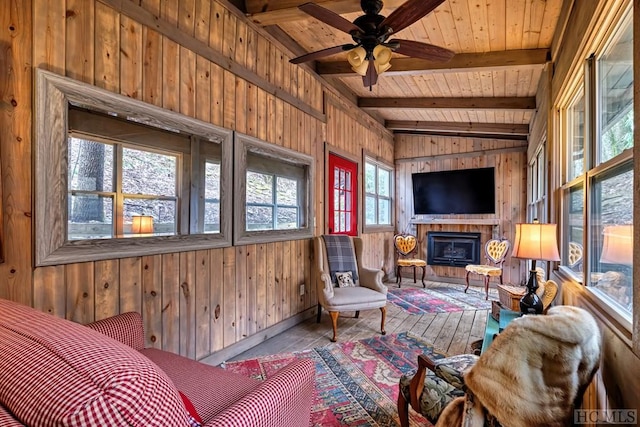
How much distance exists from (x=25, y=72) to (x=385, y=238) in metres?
5.54

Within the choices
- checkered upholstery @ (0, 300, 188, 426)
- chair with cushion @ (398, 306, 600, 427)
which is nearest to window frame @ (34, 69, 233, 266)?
checkered upholstery @ (0, 300, 188, 426)

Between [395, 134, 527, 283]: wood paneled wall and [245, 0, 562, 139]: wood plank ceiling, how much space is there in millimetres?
567

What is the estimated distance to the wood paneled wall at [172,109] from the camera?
1573mm

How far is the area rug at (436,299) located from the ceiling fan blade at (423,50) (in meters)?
3.04

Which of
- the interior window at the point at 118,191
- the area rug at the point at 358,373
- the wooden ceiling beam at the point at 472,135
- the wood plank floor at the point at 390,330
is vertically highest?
the wooden ceiling beam at the point at 472,135

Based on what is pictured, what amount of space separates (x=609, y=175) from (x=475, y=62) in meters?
2.29

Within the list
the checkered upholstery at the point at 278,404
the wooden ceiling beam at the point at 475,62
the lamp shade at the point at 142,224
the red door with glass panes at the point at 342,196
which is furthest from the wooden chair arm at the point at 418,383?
the wooden ceiling beam at the point at 475,62

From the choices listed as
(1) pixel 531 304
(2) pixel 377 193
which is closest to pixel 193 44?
(1) pixel 531 304

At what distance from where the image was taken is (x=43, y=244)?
1.63m

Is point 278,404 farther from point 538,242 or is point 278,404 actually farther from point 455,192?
point 455,192

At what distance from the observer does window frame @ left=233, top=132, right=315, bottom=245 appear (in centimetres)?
285

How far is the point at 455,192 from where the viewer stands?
19.7 feet

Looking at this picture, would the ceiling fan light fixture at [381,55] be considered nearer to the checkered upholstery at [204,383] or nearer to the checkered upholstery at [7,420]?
the checkered upholstery at [204,383]

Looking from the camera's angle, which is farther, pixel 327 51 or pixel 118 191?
pixel 327 51
